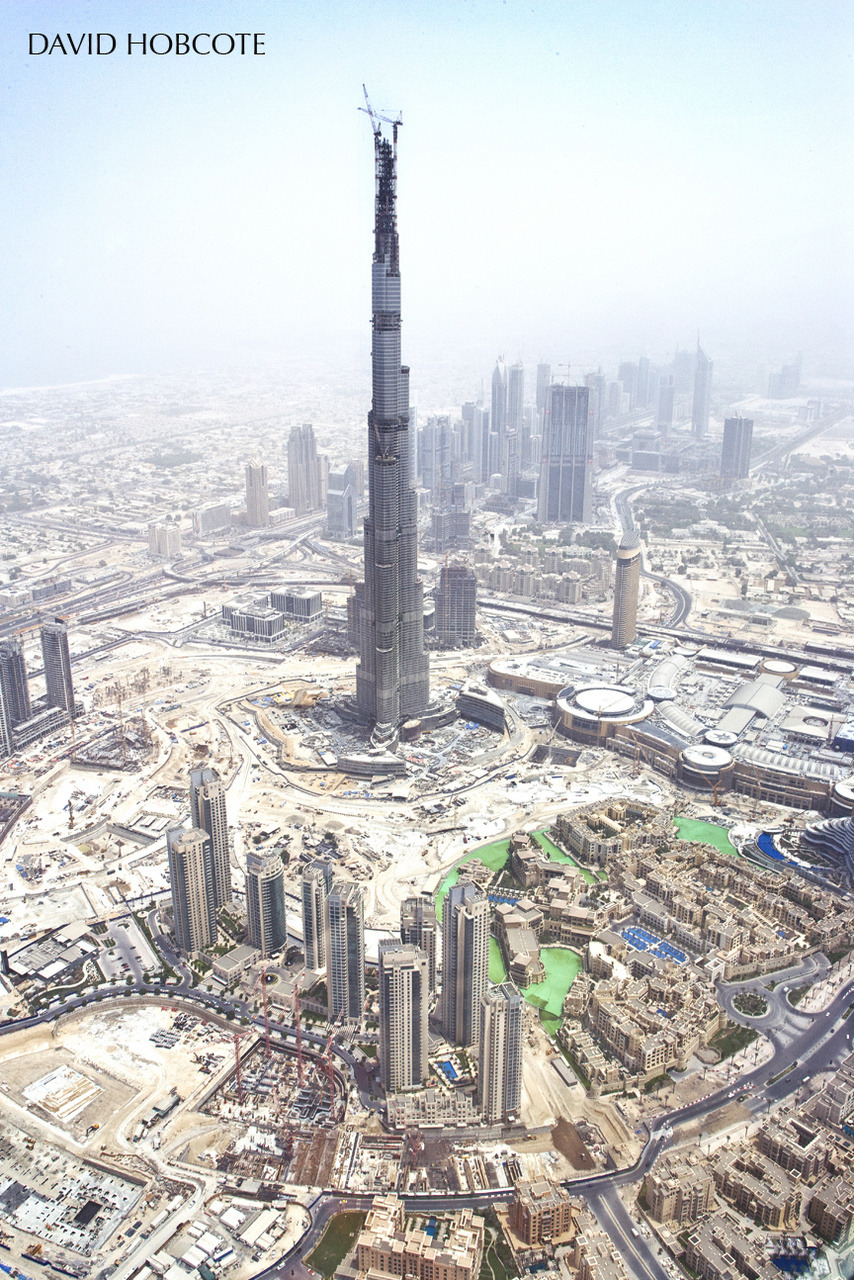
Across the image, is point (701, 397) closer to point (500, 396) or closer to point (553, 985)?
point (500, 396)

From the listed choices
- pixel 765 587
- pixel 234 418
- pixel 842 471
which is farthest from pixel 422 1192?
pixel 234 418

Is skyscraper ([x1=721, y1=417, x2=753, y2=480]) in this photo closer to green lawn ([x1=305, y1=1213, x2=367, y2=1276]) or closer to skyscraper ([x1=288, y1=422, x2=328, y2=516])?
skyscraper ([x1=288, y1=422, x2=328, y2=516])

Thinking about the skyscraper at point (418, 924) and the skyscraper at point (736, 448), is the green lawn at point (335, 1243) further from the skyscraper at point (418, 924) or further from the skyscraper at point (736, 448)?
the skyscraper at point (736, 448)

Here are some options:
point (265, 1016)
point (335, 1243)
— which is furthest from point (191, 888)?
point (335, 1243)

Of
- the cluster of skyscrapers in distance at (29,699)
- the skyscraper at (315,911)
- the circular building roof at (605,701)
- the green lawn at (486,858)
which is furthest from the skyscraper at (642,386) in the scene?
the skyscraper at (315,911)

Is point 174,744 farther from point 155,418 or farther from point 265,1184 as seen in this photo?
point 155,418
